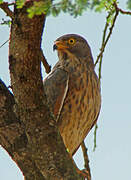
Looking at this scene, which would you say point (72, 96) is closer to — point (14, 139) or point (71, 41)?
point (71, 41)

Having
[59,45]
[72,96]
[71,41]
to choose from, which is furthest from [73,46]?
[72,96]

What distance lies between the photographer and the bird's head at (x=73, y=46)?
20.5 feet

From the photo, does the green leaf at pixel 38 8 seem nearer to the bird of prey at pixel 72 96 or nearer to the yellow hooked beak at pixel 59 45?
the bird of prey at pixel 72 96

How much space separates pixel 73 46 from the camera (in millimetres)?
6414

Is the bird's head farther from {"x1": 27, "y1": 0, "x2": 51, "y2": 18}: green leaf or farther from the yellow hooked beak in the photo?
{"x1": 27, "y1": 0, "x2": 51, "y2": 18}: green leaf

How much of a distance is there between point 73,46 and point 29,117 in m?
3.18

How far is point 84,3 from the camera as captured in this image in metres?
2.36

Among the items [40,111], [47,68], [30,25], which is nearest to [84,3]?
→ [30,25]

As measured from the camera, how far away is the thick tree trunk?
10.8 feet

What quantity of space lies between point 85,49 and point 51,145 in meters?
3.44

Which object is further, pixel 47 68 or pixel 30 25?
pixel 47 68

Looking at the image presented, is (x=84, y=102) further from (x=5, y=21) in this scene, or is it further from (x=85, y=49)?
(x=5, y=21)

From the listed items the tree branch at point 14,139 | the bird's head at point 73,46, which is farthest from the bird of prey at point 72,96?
the tree branch at point 14,139

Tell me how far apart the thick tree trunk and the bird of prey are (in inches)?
70.6
